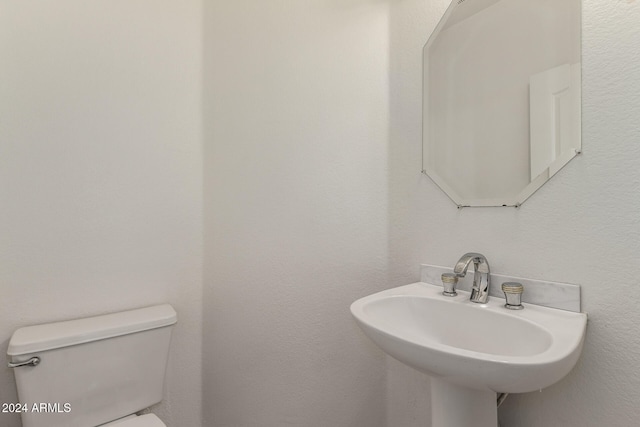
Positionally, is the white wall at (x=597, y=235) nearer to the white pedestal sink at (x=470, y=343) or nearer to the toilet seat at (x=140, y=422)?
the white pedestal sink at (x=470, y=343)

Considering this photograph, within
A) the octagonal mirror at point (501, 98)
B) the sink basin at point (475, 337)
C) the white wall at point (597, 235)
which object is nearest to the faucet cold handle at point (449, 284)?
the sink basin at point (475, 337)

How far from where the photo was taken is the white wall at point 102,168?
44.8 inches

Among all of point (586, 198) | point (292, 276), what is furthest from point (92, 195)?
point (586, 198)

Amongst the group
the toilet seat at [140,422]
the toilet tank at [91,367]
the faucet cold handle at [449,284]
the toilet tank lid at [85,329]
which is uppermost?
the faucet cold handle at [449,284]

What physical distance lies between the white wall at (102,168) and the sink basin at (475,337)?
0.99m

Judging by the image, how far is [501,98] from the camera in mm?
971

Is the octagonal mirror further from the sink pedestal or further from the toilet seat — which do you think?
the toilet seat

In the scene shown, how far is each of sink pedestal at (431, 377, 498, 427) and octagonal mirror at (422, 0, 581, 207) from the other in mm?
528

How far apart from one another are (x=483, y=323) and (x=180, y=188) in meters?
1.32

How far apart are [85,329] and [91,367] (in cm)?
13

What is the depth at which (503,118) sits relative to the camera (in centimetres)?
97

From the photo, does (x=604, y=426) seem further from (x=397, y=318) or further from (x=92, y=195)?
(x=92, y=195)

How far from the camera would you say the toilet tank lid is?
1009 millimetres

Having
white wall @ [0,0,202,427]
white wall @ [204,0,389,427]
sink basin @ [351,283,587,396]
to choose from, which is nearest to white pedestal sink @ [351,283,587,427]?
sink basin @ [351,283,587,396]
